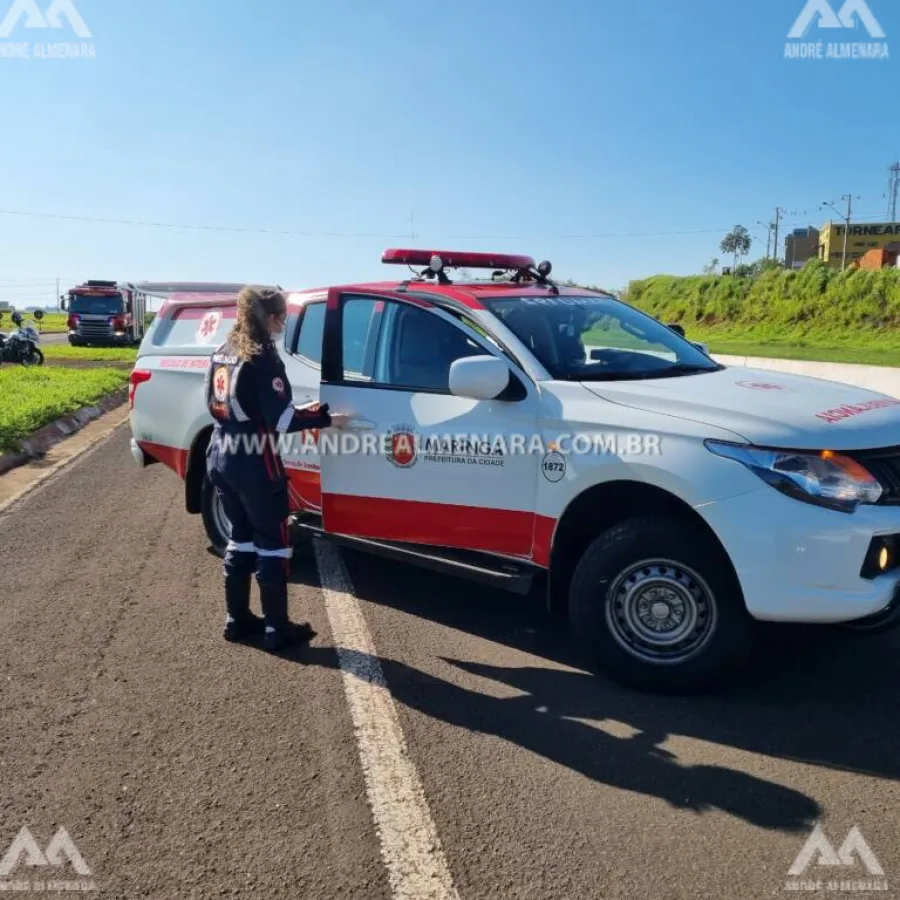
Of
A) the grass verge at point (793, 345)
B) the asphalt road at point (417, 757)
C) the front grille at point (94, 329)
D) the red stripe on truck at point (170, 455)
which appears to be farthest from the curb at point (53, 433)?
the grass verge at point (793, 345)

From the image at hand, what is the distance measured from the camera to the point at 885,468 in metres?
3.67

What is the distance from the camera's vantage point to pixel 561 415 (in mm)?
4133

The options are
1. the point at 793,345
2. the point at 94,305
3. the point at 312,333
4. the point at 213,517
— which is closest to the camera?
the point at 312,333

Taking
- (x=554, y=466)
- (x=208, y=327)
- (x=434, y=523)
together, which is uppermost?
(x=208, y=327)

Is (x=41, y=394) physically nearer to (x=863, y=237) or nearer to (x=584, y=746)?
(x=584, y=746)

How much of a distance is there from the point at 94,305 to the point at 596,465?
117ft

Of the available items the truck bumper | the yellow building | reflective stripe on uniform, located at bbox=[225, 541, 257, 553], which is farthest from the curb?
the yellow building

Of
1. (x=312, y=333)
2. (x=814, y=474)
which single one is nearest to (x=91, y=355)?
(x=312, y=333)

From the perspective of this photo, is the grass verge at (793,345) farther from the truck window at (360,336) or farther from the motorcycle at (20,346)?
the truck window at (360,336)

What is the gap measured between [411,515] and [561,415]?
105 cm

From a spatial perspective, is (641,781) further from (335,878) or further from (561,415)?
(561,415)

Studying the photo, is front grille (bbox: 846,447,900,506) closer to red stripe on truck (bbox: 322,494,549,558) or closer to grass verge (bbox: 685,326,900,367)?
red stripe on truck (bbox: 322,494,549,558)

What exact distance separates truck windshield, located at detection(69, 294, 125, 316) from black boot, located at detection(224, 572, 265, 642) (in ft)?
112

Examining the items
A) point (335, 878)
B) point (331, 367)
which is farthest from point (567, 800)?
point (331, 367)
